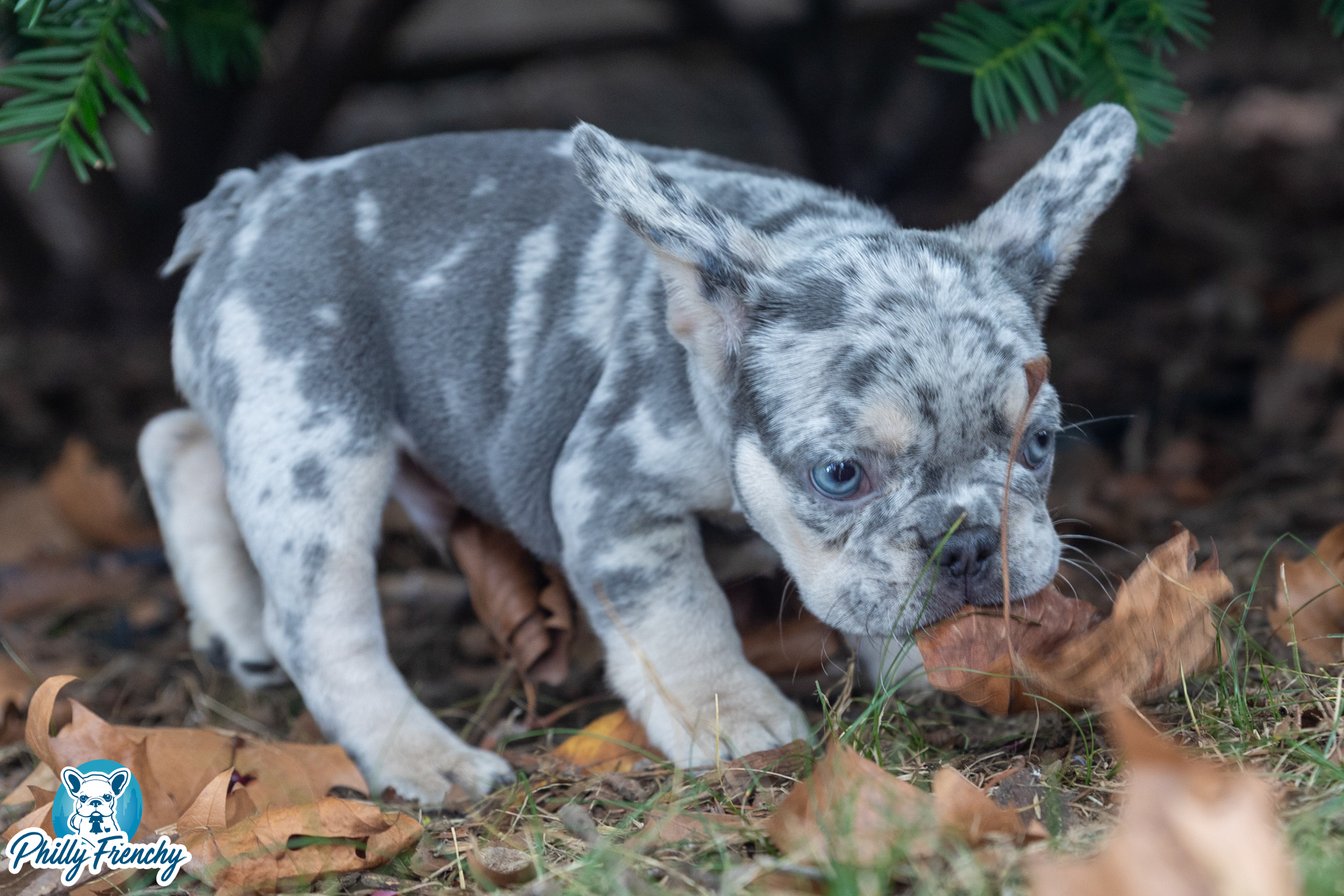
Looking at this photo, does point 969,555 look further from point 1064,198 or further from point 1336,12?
point 1336,12

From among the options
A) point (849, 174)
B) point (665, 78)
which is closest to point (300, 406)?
point (849, 174)

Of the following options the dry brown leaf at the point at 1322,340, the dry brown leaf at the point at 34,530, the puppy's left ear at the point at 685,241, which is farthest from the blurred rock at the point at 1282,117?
the dry brown leaf at the point at 34,530

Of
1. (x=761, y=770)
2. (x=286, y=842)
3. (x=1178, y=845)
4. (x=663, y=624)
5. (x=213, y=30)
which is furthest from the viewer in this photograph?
(x=213, y=30)

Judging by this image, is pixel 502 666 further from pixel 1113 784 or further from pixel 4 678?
pixel 1113 784

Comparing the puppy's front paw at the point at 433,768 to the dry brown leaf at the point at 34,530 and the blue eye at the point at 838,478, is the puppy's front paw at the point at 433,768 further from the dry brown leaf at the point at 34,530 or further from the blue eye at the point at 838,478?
the dry brown leaf at the point at 34,530

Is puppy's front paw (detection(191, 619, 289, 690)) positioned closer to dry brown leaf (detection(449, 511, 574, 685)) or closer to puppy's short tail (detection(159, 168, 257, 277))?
dry brown leaf (detection(449, 511, 574, 685))

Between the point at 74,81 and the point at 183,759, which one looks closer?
the point at 183,759

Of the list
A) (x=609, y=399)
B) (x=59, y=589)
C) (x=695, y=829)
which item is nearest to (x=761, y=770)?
(x=695, y=829)
